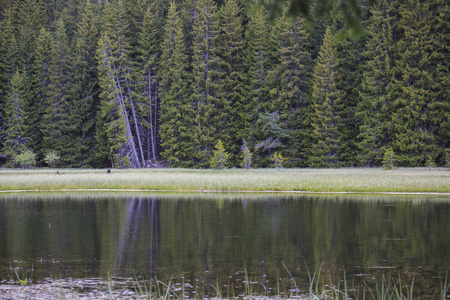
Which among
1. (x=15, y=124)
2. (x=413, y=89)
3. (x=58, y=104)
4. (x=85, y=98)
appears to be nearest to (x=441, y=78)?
(x=413, y=89)

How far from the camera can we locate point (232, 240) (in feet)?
52.9

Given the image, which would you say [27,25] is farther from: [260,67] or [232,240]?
[232,240]

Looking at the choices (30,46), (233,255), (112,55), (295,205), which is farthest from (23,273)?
(30,46)

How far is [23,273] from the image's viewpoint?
11734 millimetres

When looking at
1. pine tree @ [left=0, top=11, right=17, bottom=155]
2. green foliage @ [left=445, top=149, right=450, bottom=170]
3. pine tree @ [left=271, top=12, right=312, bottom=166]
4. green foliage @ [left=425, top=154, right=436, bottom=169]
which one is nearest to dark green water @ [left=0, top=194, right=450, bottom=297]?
green foliage @ [left=425, top=154, right=436, bottom=169]

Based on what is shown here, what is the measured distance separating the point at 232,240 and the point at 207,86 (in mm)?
40522

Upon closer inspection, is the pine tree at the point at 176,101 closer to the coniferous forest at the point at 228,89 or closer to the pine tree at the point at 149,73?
the coniferous forest at the point at 228,89

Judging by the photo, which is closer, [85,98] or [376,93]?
[376,93]

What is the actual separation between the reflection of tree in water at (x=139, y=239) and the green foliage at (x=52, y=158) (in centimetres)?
3150

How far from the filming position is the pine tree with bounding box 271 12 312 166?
53.7 metres

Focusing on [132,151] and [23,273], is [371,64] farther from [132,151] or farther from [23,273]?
[23,273]

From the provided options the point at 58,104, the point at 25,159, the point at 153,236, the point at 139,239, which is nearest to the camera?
the point at 139,239

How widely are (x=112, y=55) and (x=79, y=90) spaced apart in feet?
18.8

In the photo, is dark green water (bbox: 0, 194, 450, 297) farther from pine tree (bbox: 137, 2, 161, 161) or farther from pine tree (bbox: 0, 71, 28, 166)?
pine tree (bbox: 137, 2, 161, 161)
